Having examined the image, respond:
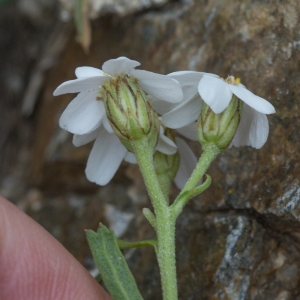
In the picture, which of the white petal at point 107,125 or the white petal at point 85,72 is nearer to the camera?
the white petal at point 85,72

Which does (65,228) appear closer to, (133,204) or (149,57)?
(133,204)

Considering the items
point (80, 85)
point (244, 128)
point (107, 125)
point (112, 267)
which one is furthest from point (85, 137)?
point (244, 128)

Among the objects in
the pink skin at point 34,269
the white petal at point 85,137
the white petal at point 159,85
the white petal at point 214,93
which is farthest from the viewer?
the pink skin at point 34,269

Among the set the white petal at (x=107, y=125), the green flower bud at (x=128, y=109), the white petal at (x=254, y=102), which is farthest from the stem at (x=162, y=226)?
the white petal at (x=254, y=102)

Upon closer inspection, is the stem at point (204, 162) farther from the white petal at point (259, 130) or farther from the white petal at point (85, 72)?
the white petal at point (85, 72)

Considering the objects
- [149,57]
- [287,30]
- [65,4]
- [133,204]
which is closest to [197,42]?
[149,57]

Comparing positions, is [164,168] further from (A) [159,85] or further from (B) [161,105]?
(A) [159,85]

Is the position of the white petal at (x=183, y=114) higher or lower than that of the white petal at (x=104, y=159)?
higher
